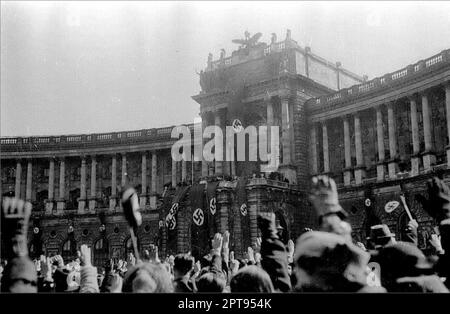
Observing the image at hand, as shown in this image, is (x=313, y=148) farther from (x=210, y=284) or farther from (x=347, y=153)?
(x=210, y=284)

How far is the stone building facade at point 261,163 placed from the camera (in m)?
42.9

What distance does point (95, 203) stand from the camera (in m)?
61.4

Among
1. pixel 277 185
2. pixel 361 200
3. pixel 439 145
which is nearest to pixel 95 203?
pixel 277 185

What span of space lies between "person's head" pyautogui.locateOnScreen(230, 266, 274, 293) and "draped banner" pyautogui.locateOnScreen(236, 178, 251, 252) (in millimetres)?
36352

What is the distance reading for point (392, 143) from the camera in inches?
1758

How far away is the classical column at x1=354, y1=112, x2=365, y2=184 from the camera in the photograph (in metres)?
46.3

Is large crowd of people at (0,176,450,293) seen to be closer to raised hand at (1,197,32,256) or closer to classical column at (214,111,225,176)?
raised hand at (1,197,32,256)

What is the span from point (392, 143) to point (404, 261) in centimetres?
3968

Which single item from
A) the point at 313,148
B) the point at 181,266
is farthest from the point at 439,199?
the point at 313,148

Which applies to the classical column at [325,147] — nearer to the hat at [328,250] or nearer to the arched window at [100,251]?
the arched window at [100,251]
